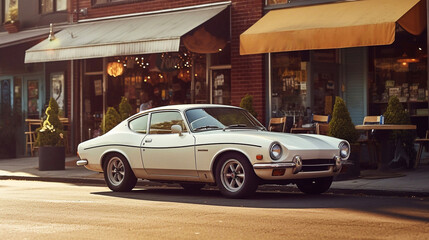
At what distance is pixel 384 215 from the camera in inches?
356

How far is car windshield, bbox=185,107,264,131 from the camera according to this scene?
1209 centimetres

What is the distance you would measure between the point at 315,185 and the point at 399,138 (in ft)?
14.9

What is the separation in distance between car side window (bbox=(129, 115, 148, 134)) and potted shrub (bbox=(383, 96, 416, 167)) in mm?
5412

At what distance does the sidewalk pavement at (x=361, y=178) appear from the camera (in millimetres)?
12281

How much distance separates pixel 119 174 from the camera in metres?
13.2

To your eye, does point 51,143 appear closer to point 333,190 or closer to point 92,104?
point 92,104

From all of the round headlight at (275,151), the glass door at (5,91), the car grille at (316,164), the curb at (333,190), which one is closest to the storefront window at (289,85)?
the curb at (333,190)

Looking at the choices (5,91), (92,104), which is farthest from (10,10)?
(92,104)

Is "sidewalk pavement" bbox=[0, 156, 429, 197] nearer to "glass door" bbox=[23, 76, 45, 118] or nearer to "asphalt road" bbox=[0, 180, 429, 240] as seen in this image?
"asphalt road" bbox=[0, 180, 429, 240]

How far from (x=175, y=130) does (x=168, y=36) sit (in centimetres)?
651

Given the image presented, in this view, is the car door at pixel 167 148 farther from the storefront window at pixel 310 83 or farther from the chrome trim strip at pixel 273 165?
the storefront window at pixel 310 83

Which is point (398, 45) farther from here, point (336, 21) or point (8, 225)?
point (8, 225)

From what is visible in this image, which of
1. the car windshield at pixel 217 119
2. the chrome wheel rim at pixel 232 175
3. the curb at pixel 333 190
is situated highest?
the car windshield at pixel 217 119

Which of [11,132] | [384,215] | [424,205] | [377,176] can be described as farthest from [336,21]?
[11,132]
